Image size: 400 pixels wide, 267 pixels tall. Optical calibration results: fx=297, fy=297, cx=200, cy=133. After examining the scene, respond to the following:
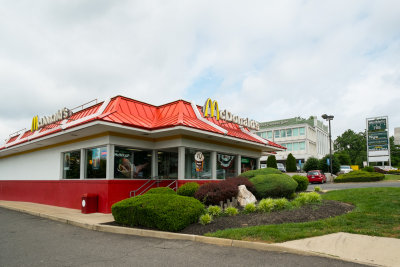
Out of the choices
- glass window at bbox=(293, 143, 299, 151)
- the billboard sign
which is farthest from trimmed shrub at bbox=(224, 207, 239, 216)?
glass window at bbox=(293, 143, 299, 151)

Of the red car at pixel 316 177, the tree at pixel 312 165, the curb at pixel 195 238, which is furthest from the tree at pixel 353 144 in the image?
the curb at pixel 195 238

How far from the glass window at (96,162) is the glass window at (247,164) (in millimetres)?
8907

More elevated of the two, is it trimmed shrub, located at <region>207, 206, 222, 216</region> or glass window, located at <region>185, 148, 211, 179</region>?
glass window, located at <region>185, 148, 211, 179</region>

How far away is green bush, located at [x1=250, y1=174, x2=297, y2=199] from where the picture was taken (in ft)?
42.3

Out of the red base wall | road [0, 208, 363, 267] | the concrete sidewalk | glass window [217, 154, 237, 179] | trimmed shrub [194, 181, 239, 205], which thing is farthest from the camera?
glass window [217, 154, 237, 179]

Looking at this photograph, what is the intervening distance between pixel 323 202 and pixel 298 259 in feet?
21.7

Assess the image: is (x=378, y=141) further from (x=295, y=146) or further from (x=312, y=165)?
(x=295, y=146)

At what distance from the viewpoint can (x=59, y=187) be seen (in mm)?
16688

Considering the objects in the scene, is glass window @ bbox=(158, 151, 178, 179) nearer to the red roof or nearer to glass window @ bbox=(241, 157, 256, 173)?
the red roof

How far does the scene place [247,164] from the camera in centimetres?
1972

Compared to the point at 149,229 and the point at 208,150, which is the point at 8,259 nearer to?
the point at 149,229

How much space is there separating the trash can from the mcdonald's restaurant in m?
0.23

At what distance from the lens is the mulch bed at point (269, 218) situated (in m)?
8.80

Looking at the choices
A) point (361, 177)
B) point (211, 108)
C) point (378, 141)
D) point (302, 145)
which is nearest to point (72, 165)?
point (211, 108)
